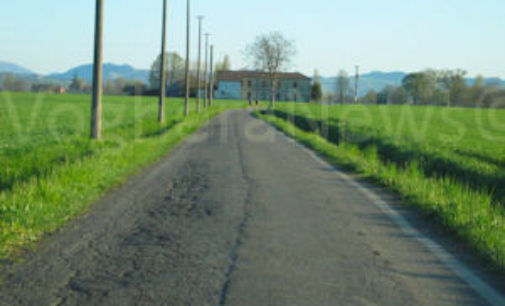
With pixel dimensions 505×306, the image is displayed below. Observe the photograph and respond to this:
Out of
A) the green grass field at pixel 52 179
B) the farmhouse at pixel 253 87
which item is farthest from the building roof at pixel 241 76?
the green grass field at pixel 52 179

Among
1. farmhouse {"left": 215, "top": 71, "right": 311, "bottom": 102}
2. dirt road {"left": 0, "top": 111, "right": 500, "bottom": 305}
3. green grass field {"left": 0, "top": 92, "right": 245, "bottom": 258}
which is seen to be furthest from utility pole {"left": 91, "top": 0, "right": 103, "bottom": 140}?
farmhouse {"left": 215, "top": 71, "right": 311, "bottom": 102}

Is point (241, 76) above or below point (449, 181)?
above

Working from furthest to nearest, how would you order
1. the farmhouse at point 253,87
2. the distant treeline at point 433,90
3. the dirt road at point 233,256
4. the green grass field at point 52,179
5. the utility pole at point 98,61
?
the farmhouse at point 253,87 < the distant treeline at point 433,90 < the utility pole at point 98,61 < the green grass field at point 52,179 < the dirt road at point 233,256

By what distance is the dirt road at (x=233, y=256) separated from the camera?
16.5ft

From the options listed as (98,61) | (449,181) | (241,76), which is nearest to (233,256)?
(449,181)

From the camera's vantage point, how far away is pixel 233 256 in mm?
6309

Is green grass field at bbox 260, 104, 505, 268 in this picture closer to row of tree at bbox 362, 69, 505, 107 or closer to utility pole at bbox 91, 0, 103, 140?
utility pole at bbox 91, 0, 103, 140

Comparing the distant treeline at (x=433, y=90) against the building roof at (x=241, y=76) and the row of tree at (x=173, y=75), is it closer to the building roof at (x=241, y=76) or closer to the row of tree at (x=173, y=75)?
the building roof at (x=241, y=76)

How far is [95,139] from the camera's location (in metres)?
18.1

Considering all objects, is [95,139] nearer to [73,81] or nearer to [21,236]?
[21,236]

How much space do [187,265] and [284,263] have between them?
1.00m

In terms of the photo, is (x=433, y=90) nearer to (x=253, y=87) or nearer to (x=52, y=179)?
(x=253, y=87)

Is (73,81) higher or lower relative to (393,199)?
higher

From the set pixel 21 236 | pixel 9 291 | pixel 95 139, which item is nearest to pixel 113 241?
pixel 21 236
